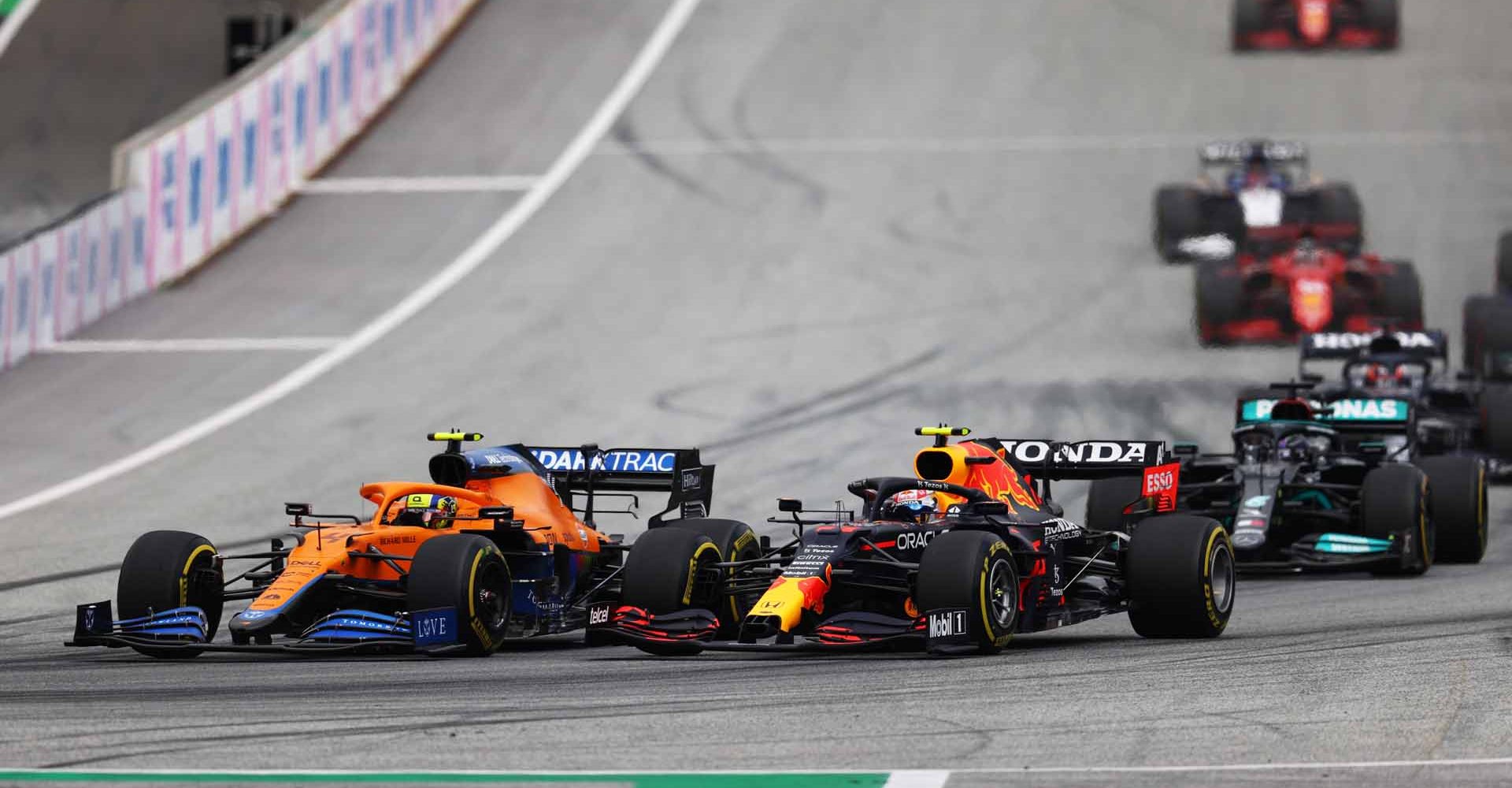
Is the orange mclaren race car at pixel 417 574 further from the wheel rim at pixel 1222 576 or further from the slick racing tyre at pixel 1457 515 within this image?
the slick racing tyre at pixel 1457 515

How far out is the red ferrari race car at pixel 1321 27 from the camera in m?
42.2

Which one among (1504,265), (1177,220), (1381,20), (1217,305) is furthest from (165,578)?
(1381,20)

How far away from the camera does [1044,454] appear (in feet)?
55.4

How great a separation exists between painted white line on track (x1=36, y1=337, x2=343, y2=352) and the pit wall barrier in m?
0.33

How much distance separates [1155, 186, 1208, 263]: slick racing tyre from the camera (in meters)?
33.0

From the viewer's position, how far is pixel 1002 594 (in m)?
14.2

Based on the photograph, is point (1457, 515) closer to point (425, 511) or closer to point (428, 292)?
point (425, 511)

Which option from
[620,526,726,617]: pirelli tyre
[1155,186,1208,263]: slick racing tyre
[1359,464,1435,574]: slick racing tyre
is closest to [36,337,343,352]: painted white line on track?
[1155,186,1208,263]: slick racing tyre

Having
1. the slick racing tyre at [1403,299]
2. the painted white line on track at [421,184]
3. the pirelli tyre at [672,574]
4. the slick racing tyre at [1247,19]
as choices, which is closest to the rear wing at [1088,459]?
the pirelli tyre at [672,574]

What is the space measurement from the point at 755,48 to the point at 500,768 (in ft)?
111

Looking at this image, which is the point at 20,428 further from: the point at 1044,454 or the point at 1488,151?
the point at 1488,151

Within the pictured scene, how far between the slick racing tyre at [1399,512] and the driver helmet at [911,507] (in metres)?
6.15

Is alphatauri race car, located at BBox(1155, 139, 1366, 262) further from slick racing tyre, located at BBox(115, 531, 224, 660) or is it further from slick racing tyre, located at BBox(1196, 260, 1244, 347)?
slick racing tyre, located at BBox(115, 531, 224, 660)

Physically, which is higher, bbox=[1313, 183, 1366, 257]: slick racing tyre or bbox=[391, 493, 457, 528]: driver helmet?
bbox=[1313, 183, 1366, 257]: slick racing tyre
